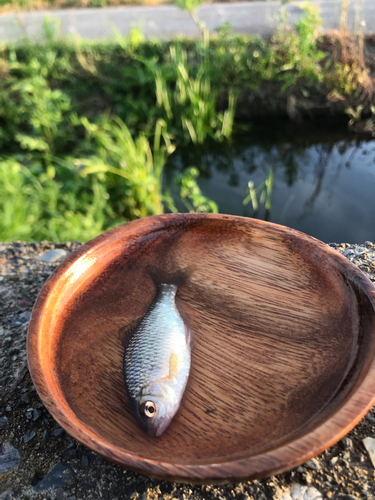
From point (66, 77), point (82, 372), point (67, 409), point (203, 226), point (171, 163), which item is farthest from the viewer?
point (66, 77)

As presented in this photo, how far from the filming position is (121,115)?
522 cm

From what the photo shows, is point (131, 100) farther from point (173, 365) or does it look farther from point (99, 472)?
point (99, 472)

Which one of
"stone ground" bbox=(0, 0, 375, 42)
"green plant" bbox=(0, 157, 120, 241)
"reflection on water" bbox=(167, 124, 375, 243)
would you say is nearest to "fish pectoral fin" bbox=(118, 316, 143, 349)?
"green plant" bbox=(0, 157, 120, 241)

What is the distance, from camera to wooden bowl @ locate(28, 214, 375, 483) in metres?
0.91

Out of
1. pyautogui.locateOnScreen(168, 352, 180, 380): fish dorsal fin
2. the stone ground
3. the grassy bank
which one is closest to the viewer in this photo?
pyautogui.locateOnScreen(168, 352, 180, 380): fish dorsal fin

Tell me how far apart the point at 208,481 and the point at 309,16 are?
5394 mm

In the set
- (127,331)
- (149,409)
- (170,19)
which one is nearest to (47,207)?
(127,331)

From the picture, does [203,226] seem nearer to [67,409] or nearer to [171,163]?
[67,409]

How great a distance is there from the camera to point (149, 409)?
39.4 inches

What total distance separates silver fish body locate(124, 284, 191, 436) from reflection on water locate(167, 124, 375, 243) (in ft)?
8.91

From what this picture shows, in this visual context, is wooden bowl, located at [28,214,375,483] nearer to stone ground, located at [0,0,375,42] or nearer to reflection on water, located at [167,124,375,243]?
reflection on water, located at [167,124,375,243]

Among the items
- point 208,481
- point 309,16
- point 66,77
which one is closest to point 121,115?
point 66,77

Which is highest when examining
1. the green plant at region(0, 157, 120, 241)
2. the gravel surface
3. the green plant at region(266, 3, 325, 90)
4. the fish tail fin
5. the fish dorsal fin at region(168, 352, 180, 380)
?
the green plant at region(266, 3, 325, 90)

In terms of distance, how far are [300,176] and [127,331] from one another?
376cm
